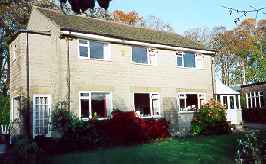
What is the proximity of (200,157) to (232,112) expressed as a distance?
20326 mm

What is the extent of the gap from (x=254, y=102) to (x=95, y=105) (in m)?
26.8

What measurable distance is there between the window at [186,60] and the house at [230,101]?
5.15m

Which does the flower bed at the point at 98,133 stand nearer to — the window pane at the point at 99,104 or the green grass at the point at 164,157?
the window pane at the point at 99,104

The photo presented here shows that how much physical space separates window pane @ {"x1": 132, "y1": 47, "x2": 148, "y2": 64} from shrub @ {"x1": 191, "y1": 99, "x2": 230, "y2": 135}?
5.39m

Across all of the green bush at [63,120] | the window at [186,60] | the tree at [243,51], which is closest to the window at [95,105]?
the green bush at [63,120]

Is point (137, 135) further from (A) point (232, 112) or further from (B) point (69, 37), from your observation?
(A) point (232, 112)

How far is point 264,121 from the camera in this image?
129ft

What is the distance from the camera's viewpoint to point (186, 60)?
28750 millimetres

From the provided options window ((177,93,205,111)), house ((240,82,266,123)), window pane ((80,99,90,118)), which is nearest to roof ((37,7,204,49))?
window ((177,93,205,111))

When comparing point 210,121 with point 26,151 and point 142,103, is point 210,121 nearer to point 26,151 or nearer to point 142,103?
point 142,103

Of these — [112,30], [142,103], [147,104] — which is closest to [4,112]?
[112,30]

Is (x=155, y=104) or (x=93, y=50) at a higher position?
(x=93, y=50)

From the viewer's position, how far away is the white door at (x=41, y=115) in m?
21.1

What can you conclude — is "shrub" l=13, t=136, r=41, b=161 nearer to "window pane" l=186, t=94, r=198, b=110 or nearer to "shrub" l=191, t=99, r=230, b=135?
"shrub" l=191, t=99, r=230, b=135
